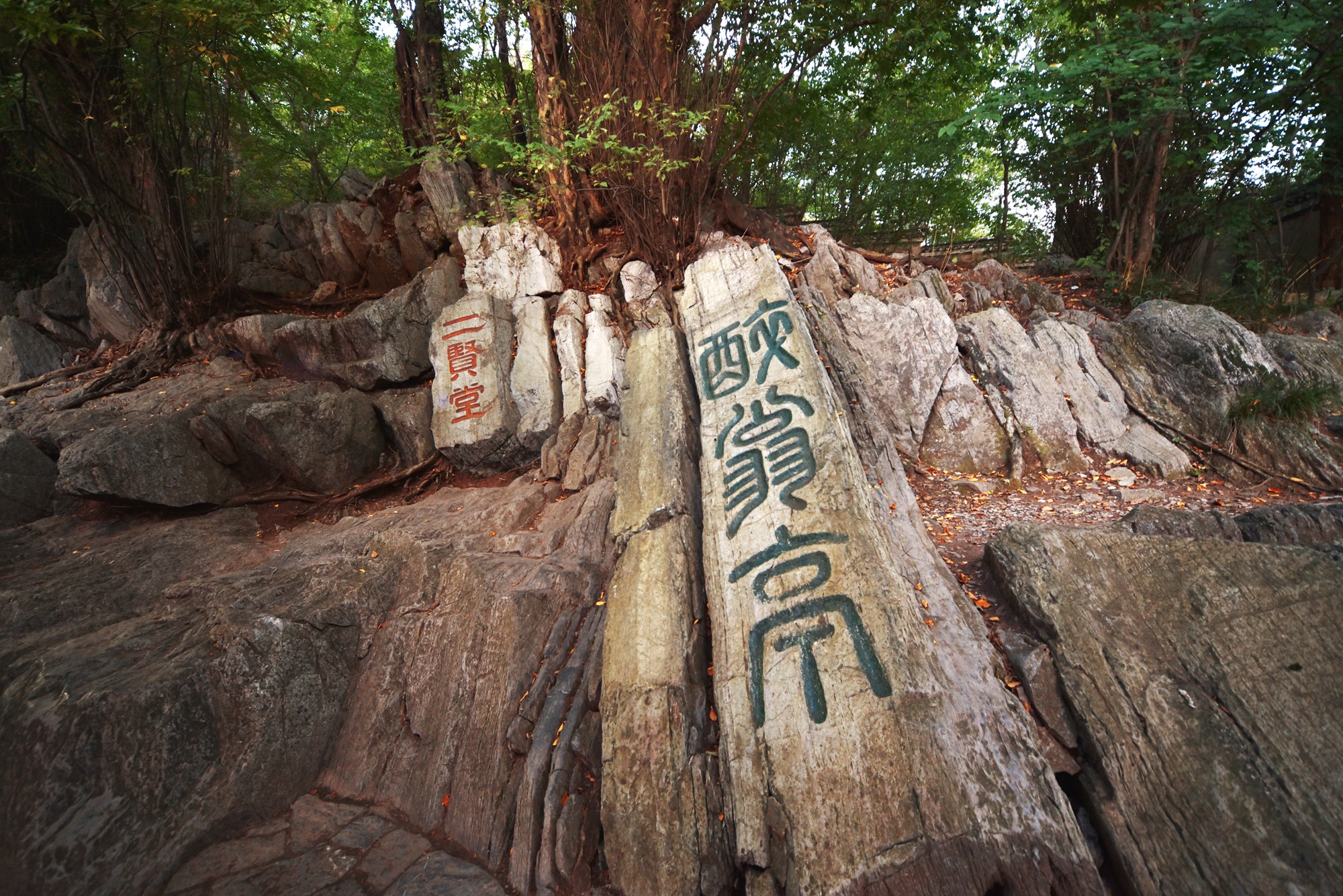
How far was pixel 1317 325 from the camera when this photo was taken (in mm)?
5375

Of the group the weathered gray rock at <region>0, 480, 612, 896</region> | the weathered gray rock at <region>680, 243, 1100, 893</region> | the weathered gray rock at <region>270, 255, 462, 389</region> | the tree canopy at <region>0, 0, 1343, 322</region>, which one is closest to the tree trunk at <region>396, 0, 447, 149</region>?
the tree canopy at <region>0, 0, 1343, 322</region>

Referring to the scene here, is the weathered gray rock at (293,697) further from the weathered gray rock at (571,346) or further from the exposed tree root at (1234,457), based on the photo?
the exposed tree root at (1234,457)

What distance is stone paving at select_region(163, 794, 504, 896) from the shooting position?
2.54m

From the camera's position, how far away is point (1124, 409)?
4.75m

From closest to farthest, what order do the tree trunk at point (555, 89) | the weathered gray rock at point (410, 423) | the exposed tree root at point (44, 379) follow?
1. the weathered gray rock at point (410, 423)
2. the tree trunk at point (555, 89)
3. the exposed tree root at point (44, 379)

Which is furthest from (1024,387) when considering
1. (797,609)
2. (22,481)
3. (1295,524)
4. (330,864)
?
(22,481)

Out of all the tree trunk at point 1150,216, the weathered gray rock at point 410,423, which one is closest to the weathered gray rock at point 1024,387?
the tree trunk at point 1150,216

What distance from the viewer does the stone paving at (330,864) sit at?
2539 mm

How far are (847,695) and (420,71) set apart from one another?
9.22 m

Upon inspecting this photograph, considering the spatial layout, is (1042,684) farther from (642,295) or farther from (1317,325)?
(1317,325)

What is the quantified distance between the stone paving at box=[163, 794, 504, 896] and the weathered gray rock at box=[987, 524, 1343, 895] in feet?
8.38

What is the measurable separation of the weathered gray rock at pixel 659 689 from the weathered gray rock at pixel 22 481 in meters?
5.19

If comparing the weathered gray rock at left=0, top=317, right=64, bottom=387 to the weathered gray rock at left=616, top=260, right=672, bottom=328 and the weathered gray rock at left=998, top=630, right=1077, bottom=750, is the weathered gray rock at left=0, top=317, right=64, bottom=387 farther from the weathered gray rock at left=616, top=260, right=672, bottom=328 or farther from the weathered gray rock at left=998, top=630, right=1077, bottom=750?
the weathered gray rock at left=998, top=630, right=1077, bottom=750

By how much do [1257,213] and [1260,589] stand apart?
5664 millimetres
